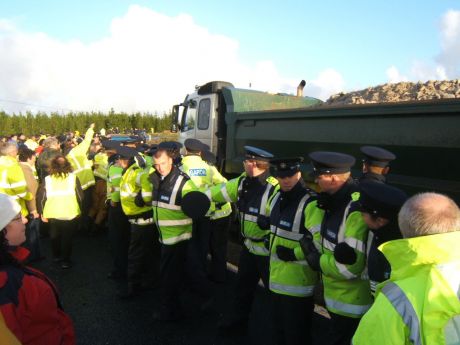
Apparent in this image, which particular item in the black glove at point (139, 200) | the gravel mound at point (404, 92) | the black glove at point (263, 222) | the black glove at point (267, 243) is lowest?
the black glove at point (267, 243)

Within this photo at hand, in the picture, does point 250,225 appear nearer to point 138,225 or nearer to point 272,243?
point 272,243

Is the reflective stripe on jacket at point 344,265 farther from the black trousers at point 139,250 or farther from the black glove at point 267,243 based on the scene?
the black trousers at point 139,250

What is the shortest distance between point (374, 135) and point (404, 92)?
10.7 ft

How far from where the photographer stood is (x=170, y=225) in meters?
3.50

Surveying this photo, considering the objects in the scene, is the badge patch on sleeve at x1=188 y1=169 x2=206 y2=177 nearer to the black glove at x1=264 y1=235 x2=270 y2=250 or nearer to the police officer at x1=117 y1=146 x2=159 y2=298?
the police officer at x1=117 y1=146 x2=159 y2=298

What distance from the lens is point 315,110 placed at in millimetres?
4426

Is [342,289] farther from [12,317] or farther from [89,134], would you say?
[89,134]

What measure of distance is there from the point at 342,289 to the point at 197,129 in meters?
5.93

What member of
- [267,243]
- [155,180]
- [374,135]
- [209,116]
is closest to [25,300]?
[267,243]

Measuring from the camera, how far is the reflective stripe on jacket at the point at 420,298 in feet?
3.66

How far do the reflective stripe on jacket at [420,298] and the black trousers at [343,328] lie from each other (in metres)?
1.03

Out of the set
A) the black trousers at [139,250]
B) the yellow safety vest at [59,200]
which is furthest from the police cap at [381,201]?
the yellow safety vest at [59,200]

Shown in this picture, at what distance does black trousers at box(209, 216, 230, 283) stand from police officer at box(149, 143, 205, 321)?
3.59 ft

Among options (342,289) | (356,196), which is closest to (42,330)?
(342,289)
